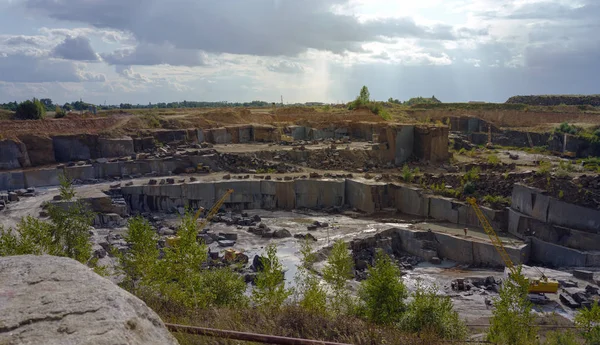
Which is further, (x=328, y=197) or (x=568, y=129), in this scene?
(x=568, y=129)

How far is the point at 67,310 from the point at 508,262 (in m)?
20.7

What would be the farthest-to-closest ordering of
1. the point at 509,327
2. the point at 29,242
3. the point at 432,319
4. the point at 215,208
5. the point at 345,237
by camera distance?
the point at 215,208, the point at 345,237, the point at 29,242, the point at 432,319, the point at 509,327

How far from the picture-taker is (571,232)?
22.6 m

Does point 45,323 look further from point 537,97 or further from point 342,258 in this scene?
point 537,97

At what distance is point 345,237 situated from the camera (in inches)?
976

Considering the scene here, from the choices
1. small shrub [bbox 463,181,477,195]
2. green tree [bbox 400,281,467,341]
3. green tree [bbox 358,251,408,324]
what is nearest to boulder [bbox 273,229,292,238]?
small shrub [bbox 463,181,477,195]

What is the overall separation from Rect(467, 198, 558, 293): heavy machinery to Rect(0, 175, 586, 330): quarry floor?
0.41 m

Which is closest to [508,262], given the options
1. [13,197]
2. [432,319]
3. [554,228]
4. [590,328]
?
[554,228]

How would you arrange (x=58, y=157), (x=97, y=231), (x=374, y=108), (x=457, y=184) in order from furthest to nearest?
(x=374, y=108) < (x=58, y=157) < (x=457, y=184) < (x=97, y=231)

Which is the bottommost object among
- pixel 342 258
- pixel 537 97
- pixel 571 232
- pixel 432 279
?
pixel 432 279

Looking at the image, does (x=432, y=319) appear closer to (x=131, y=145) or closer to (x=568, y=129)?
(x=131, y=145)

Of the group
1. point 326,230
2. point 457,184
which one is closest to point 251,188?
point 326,230

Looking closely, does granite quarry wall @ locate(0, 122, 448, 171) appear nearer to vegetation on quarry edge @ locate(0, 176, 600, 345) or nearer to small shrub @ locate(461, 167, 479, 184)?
small shrub @ locate(461, 167, 479, 184)

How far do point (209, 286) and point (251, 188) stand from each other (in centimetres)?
1943
